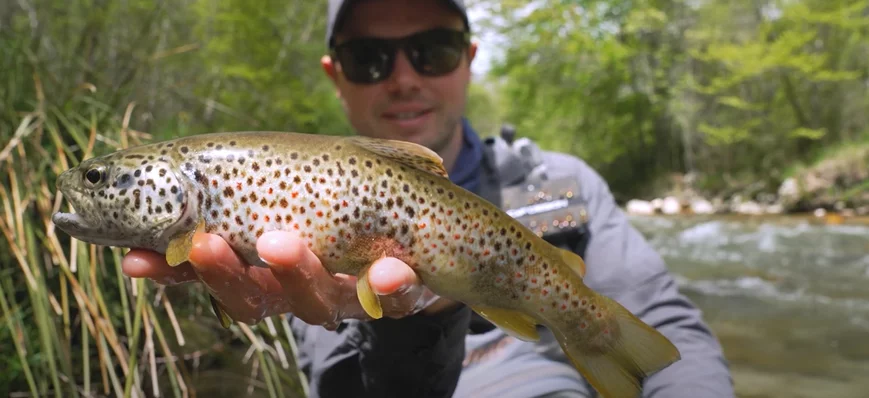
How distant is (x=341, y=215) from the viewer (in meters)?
1.57

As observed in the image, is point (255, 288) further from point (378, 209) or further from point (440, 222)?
point (440, 222)

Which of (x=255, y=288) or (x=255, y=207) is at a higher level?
(x=255, y=207)

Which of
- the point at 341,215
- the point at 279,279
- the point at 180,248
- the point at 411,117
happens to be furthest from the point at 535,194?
the point at 180,248

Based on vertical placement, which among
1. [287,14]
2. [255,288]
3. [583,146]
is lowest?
[583,146]

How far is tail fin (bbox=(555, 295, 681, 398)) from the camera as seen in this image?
172 cm

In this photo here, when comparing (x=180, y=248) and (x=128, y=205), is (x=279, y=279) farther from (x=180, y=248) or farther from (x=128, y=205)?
(x=128, y=205)

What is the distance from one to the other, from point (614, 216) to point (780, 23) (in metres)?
21.5

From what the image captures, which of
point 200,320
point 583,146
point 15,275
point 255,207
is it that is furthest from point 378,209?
point 583,146

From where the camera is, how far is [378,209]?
5.20 feet

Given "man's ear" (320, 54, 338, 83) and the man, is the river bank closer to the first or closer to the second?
the man

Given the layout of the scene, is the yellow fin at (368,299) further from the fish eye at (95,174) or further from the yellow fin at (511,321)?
the fish eye at (95,174)

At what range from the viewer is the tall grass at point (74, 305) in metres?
2.40

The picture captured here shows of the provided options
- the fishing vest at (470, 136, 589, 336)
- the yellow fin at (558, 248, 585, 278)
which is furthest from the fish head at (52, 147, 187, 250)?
the fishing vest at (470, 136, 589, 336)

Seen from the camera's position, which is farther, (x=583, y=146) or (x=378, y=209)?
(x=583, y=146)
